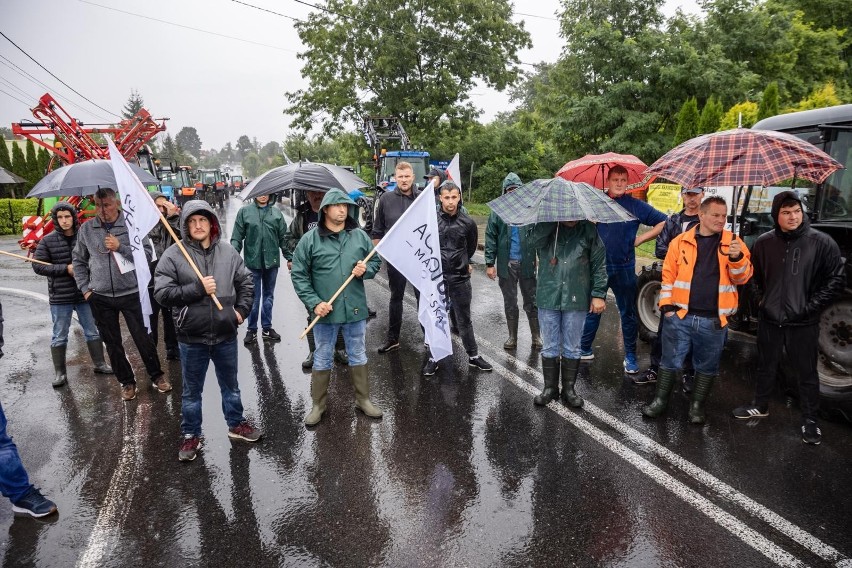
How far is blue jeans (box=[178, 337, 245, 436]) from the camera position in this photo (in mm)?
4090

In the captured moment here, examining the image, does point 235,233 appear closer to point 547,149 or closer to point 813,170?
point 813,170

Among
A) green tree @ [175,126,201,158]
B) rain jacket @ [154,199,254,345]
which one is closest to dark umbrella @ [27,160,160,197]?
rain jacket @ [154,199,254,345]

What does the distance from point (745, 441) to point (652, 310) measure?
2435 millimetres

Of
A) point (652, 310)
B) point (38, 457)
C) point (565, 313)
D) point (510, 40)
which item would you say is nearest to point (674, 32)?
point (510, 40)

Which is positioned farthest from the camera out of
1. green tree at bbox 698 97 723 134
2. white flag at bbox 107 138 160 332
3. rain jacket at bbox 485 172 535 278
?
green tree at bbox 698 97 723 134

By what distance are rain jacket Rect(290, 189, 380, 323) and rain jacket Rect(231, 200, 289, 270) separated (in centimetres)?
211

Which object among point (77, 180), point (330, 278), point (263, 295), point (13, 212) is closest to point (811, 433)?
point (330, 278)

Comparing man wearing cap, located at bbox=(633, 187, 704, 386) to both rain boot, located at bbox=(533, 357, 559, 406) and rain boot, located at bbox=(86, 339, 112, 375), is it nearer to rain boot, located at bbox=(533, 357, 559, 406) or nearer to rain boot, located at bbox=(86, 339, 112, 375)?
rain boot, located at bbox=(533, 357, 559, 406)

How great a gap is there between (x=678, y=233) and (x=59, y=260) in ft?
20.4

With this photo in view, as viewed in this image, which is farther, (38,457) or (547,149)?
(547,149)

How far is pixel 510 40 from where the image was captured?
Result: 28422mm

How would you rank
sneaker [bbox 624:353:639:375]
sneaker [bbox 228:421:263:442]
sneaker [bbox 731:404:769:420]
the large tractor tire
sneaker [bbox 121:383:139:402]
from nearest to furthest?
sneaker [bbox 228:421:263:442], sneaker [bbox 731:404:769:420], sneaker [bbox 121:383:139:402], sneaker [bbox 624:353:639:375], the large tractor tire

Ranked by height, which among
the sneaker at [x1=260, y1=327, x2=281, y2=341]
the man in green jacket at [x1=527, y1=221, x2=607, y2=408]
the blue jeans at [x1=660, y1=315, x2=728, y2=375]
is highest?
the man in green jacket at [x1=527, y1=221, x2=607, y2=408]

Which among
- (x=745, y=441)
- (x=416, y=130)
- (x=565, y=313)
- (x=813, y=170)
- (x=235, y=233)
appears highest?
(x=416, y=130)
